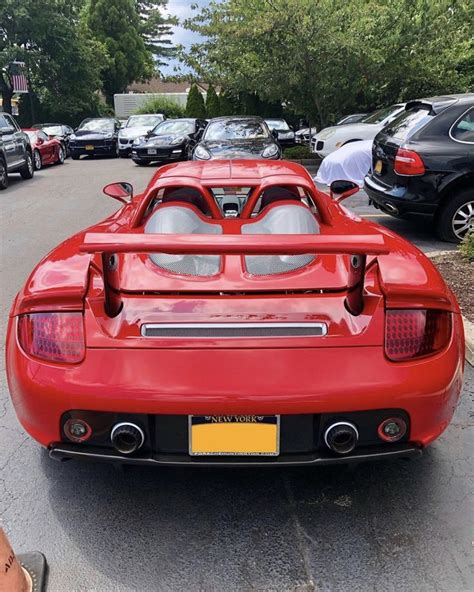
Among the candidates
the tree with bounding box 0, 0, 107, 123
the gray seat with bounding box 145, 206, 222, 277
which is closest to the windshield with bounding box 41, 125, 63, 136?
the tree with bounding box 0, 0, 107, 123

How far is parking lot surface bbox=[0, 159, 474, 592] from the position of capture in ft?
6.73

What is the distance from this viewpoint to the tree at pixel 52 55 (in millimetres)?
27719

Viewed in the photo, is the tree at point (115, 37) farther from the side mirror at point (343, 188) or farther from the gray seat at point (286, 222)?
the gray seat at point (286, 222)

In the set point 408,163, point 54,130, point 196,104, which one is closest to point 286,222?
point 408,163

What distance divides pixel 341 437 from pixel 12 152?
41.5ft

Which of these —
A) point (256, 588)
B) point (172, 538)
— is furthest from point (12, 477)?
point (256, 588)

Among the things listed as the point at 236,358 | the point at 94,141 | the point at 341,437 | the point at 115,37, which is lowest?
the point at 94,141

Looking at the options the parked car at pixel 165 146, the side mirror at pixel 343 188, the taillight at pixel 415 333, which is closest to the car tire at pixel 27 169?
the parked car at pixel 165 146

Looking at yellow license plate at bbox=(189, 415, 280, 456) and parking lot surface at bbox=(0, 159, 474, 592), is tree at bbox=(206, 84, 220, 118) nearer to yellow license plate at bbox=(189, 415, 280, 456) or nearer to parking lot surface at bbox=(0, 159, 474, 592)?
parking lot surface at bbox=(0, 159, 474, 592)

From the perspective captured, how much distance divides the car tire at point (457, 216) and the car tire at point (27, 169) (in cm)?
1082

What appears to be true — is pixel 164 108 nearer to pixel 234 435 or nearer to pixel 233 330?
pixel 233 330

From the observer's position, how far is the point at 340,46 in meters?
13.9

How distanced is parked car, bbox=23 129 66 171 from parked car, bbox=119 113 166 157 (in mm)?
2601

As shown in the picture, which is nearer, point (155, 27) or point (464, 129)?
point (464, 129)
